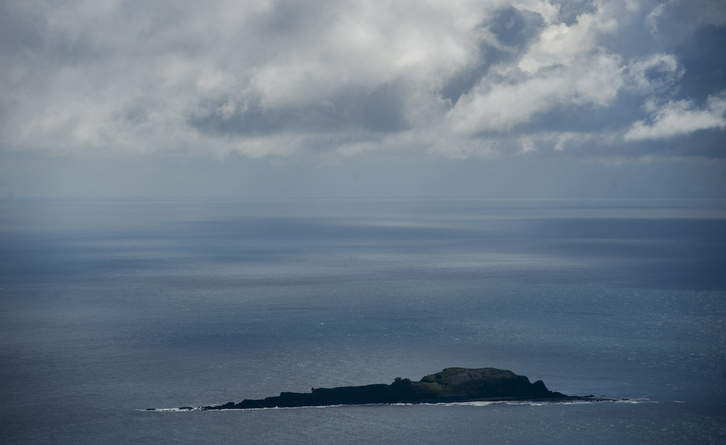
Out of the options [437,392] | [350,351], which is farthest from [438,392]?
[350,351]

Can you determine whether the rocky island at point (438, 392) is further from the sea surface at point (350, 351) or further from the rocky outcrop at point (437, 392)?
the sea surface at point (350, 351)

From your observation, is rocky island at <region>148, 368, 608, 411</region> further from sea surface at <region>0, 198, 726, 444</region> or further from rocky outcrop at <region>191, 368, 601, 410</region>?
sea surface at <region>0, 198, 726, 444</region>

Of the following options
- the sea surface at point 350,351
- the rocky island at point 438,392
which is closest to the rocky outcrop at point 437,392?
the rocky island at point 438,392

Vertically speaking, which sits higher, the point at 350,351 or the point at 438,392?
the point at 350,351

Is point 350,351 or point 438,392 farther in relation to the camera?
point 350,351

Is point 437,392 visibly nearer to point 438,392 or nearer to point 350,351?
point 438,392

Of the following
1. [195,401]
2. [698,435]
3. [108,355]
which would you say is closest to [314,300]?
[108,355]

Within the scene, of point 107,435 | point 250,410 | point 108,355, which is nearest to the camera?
point 107,435

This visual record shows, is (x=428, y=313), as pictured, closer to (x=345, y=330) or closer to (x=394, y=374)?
(x=345, y=330)
